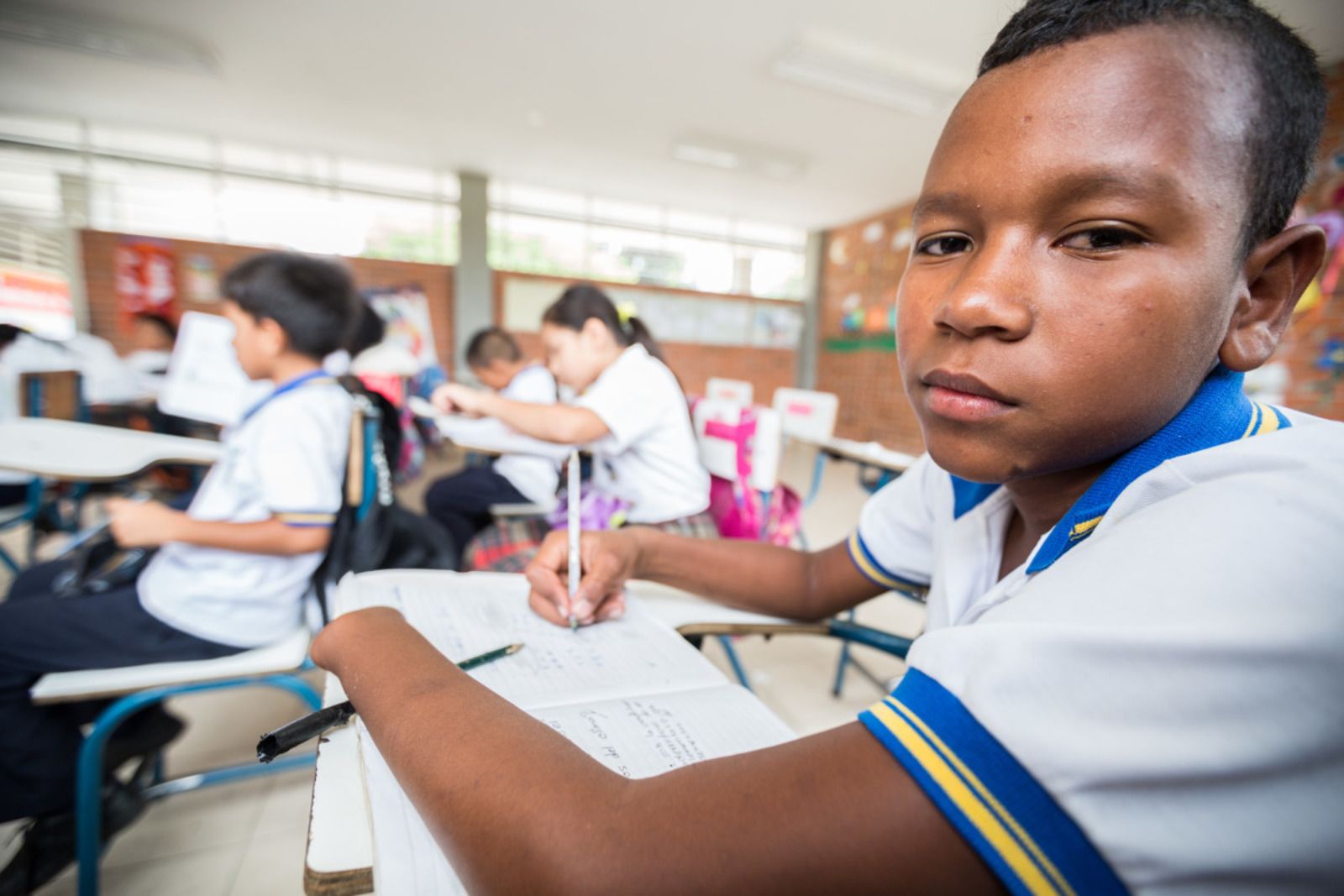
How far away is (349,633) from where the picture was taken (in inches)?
21.0

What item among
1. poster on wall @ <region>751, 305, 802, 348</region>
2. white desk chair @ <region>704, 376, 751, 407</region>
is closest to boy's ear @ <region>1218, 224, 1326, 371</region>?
white desk chair @ <region>704, 376, 751, 407</region>

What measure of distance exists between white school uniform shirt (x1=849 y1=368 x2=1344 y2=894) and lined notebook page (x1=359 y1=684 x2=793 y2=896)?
21 cm

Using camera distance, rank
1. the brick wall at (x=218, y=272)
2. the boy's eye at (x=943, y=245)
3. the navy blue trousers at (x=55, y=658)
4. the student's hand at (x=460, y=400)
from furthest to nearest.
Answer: the brick wall at (x=218, y=272) < the student's hand at (x=460, y=400) < the navy blue trousers at (x=55, y=658) < the boy's eye at (x=943, y=245)

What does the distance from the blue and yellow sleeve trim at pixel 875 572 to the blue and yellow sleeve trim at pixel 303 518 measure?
3.33ft

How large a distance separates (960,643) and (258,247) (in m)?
7.71

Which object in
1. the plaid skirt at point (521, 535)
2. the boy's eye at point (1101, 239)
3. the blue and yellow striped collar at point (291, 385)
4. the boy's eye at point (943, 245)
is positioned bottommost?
the plaid skirt at point (521, 535)

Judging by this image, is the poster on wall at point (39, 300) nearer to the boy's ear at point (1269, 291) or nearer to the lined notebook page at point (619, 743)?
the lined notebook page at point (619, 743)

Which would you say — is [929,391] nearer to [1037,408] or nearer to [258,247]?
[1037,408]

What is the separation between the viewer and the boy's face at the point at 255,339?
129cm

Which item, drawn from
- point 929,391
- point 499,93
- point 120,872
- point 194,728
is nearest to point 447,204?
point 499,93

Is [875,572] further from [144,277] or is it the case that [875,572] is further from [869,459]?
[144,277]

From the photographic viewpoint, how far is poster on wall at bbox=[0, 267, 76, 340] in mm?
4836

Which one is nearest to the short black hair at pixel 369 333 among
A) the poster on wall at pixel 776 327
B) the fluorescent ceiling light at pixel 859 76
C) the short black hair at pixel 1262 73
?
the short black hair at pixel 1262 73

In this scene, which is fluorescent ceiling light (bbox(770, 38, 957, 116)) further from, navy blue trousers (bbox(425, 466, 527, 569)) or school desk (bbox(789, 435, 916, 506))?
navy blue trousers (bbox(425, 466, 527, 569))
